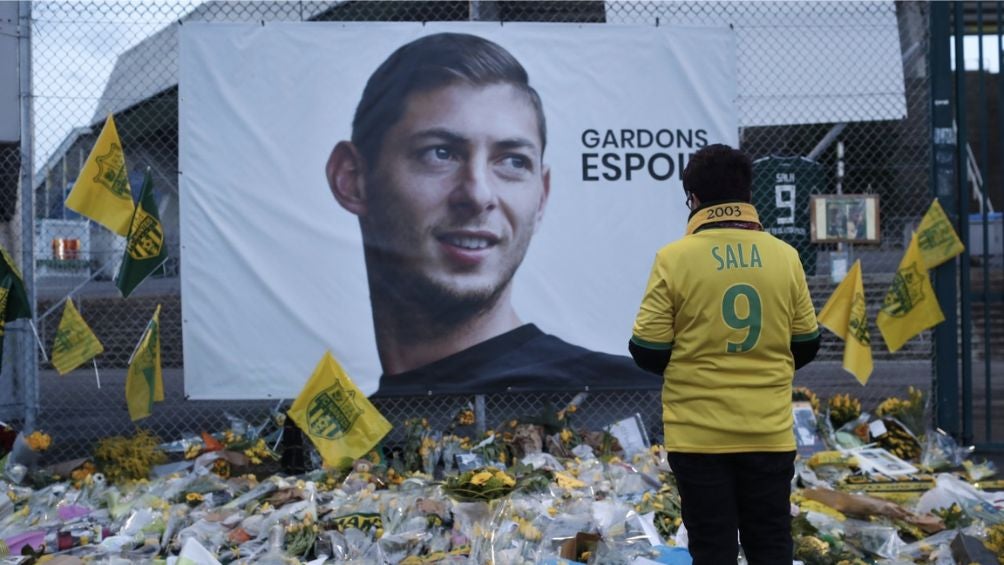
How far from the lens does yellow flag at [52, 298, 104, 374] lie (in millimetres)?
6078

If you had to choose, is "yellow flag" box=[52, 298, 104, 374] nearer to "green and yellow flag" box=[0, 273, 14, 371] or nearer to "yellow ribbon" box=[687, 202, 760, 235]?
"green and yellow flag" box=[0, 273, 14, 371]

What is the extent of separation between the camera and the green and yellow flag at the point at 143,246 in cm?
593

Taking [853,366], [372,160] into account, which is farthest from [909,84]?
[372,160]

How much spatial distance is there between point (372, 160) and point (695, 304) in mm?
3610

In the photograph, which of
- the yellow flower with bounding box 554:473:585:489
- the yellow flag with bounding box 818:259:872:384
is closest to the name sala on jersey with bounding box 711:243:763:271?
the yellow flower with bounding box 554:473:585:489

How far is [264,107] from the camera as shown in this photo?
21.0ft

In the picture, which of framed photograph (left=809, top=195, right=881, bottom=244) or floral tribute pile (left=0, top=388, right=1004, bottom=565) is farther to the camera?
framed photograph (left=809, top=195, right=881, bottom=244)

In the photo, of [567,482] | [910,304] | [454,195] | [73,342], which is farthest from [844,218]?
[73,342]

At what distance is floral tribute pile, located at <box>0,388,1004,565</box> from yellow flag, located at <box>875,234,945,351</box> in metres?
0.41

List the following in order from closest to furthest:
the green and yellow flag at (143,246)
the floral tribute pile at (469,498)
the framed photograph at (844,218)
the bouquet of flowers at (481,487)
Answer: the floral tribute pile at (469,498) → the bouquet of flowers at (481,487) → the green and yellow flag at (143,246) → the framed photograph at (844,218)

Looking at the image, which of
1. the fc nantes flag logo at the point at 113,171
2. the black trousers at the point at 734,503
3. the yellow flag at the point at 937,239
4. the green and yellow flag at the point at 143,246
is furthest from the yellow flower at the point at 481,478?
the yellow flag at the point at 937,239

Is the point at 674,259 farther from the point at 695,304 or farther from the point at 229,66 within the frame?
the point at 229,66

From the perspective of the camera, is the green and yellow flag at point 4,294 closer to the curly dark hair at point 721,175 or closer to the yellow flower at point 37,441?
the yellow flower at point 37,441

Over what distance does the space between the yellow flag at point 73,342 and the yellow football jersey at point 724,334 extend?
3.98 metres
